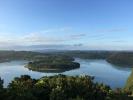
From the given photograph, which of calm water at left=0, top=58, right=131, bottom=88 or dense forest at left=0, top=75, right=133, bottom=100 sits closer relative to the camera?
dense forest at left=0, top=75, right=133, bottom=100

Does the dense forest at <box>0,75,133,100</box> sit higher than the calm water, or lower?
higher

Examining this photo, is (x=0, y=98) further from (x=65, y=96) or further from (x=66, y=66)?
(x=66, y=66)

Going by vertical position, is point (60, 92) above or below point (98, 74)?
above

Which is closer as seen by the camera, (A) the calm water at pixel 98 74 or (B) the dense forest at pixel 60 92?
(B) the dense forest at pixel 60 92

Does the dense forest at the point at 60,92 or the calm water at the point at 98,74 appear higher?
the dense forest at the point at 60,92

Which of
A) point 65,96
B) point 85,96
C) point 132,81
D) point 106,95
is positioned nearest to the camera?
point 65,96

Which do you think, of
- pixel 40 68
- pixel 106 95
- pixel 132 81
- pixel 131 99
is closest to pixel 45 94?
pixel 106 95

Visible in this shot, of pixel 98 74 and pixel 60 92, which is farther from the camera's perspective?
pixel 98 74

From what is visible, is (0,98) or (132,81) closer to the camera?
(0,98)

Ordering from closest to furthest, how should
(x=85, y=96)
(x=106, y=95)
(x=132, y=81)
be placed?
(x=85, y=96) → (x=106, y=95) → (x=132, y=81)
